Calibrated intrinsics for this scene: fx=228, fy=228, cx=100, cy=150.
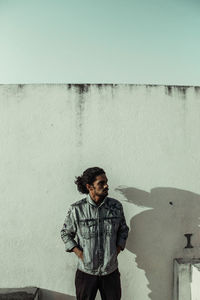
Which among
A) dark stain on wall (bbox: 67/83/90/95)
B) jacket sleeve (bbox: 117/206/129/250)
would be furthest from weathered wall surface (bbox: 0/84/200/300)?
jacket sleeve (bbox: 117/206/129/250)

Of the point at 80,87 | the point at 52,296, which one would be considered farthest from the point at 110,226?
the point at 80,87

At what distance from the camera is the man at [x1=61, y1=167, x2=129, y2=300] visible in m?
2.29

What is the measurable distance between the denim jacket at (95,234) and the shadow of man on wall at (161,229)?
1.63ft

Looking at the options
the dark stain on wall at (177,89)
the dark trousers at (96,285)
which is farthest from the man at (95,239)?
the dark stain on wall at (177,89)

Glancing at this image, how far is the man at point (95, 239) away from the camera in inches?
90.0

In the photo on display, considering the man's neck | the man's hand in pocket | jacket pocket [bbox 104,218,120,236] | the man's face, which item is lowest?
the man's hand in pocket

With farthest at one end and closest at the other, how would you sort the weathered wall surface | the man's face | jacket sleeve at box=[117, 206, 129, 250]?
the weathered wall surface → jacket sleeve at box=[117, 206, 129, 250] → the man's face

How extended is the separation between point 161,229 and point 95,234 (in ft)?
3.14

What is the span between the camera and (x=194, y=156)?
280 centimetres

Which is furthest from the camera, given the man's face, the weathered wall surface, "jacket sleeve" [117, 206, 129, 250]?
the weathered wall surface

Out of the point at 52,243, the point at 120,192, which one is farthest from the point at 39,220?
the point at 120,192

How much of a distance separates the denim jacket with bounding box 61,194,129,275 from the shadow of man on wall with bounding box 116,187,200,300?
497 mm

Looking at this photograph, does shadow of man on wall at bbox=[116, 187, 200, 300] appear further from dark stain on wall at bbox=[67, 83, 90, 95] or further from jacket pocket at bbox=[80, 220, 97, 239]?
dark stain on wall at bbox=[67, 83, 90, 95]

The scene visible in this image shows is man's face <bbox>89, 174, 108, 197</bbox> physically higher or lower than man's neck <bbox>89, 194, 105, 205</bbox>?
higher
